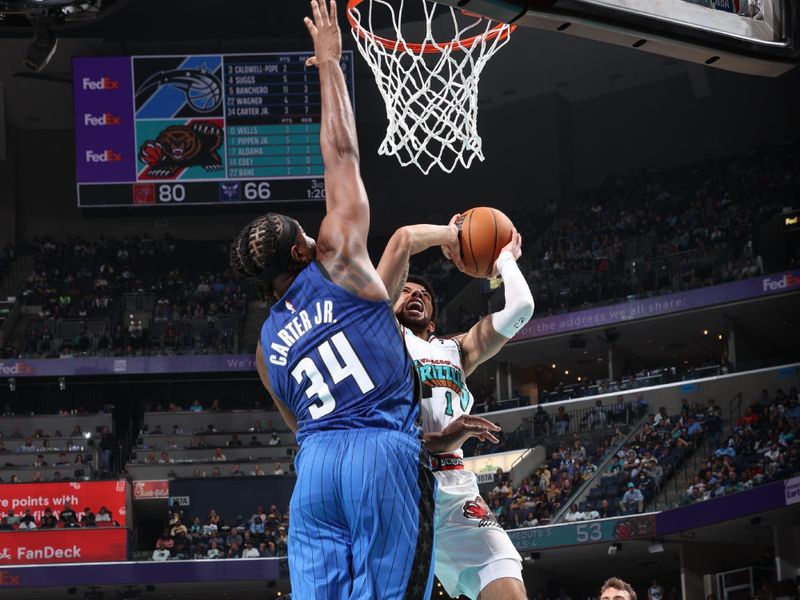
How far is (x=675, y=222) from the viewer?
31203 mm

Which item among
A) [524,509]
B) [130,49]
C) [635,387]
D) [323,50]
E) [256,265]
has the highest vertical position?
[130,49]

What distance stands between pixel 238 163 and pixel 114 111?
3.50 m

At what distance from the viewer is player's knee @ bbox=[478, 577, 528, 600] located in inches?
208

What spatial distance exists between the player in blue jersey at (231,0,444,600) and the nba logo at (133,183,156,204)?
2624cm

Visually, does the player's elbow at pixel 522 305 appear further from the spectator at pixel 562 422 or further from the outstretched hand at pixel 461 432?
the spectator at pixel 562 422

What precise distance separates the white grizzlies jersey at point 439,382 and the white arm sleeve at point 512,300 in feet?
1.05

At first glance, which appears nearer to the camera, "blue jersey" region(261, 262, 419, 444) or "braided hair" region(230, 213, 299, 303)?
"blue jersey" region(261, 262, 419, 444)

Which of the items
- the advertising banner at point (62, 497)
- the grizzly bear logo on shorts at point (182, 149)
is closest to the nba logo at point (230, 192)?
the grizzly bear logo on shorts at point (182, 149)

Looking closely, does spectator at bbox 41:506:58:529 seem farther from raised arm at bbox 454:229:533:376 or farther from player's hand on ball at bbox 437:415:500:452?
player's hand on ball at bbox 437:415:500:452

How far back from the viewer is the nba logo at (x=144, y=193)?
2959cm

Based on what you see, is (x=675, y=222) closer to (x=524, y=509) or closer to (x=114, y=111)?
(x=524, y=509)

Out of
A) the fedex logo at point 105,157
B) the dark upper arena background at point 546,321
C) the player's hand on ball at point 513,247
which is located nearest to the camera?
the player's hand on ball at point 513,247

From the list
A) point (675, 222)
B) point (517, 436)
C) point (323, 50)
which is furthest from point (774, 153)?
point (323, 50)

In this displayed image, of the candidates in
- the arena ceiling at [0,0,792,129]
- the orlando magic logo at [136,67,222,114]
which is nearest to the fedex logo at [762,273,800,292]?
the arena ceiling at [0,0,792,129]
